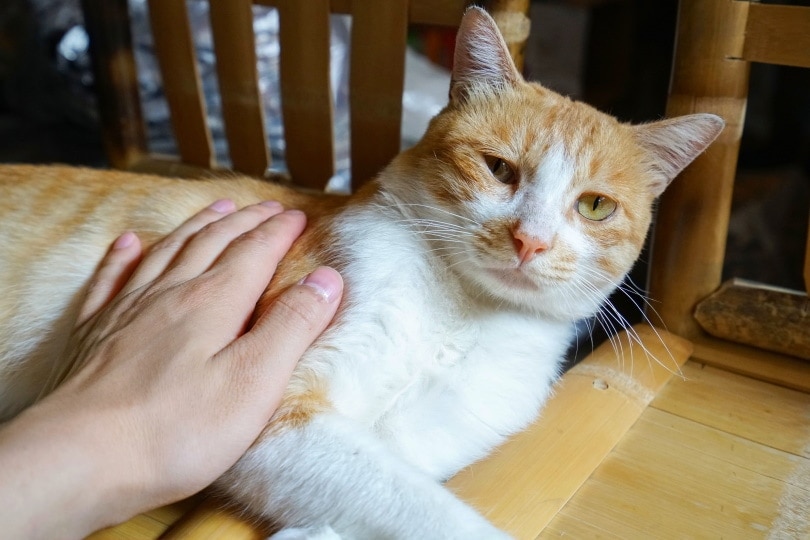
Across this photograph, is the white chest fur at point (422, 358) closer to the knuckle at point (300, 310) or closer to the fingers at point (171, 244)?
the knuckle at point (300, 310)

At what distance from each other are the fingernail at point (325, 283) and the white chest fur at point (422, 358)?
0.08ft

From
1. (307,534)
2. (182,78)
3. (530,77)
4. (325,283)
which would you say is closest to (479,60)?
(325,283)

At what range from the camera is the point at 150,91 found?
2.53m

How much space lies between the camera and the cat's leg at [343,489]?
2.86ft

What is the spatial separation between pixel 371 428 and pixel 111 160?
142 centimetres

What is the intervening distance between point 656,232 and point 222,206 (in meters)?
0.87

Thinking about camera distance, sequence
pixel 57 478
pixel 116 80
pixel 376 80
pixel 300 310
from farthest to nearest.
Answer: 1. pixel 116 80
2. pixel 376 80
3. pixel 300 310
4. pixel 57 478

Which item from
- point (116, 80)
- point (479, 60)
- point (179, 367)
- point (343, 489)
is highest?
point (479, 60)

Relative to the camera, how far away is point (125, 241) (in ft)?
4.04

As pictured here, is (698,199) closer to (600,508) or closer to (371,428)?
(600,508)

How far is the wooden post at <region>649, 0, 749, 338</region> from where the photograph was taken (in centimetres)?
126

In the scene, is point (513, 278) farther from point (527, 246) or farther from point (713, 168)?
point (713, 168)

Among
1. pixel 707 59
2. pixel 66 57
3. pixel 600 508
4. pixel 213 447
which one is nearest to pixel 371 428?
pixel 213 447

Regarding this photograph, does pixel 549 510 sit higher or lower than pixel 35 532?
lower
